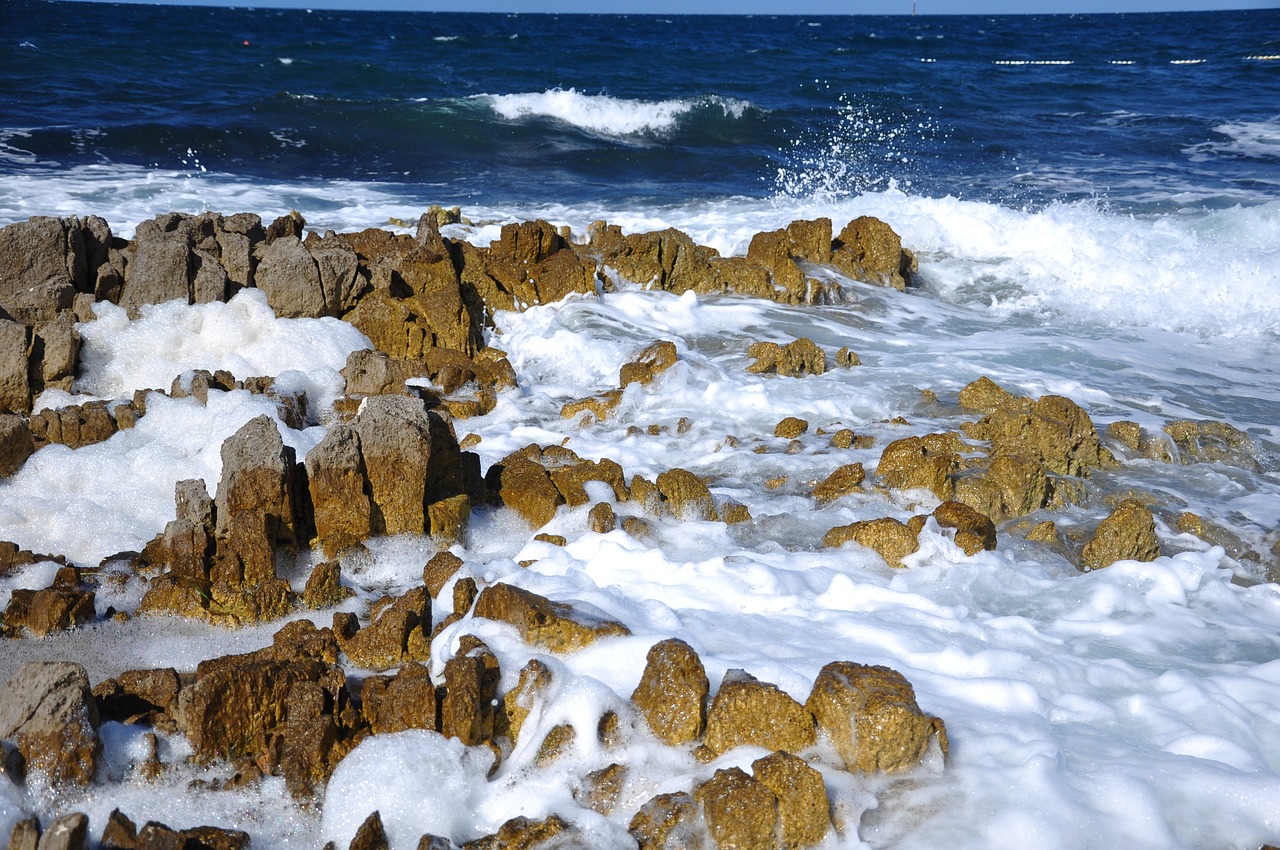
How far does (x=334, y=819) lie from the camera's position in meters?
2.48

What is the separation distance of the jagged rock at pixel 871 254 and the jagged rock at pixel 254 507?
557cm

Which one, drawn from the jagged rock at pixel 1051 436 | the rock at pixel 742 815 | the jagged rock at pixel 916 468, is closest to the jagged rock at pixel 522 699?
the rock at pixel 742 815

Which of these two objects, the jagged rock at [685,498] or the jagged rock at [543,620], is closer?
the jagged rock at [543,620]

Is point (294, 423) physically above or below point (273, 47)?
below

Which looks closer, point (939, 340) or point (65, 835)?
point (65, 835)

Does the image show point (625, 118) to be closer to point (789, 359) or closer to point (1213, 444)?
point (789, 359)

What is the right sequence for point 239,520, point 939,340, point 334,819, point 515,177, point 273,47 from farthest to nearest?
point 273,47 < point 515,177 < point 939,340 < point 239,520 < point 334,819

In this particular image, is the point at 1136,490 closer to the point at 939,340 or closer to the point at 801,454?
the point at 801,454

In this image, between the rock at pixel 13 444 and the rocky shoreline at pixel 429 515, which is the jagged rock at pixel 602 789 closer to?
the rocky shoreline at pixel 429 515

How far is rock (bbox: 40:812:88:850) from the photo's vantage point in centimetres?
215

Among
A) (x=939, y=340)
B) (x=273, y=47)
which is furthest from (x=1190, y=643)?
(x=273, y=47)

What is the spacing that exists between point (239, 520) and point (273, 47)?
92.5 feet

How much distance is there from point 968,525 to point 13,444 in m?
4.14

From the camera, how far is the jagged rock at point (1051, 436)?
4949mm
